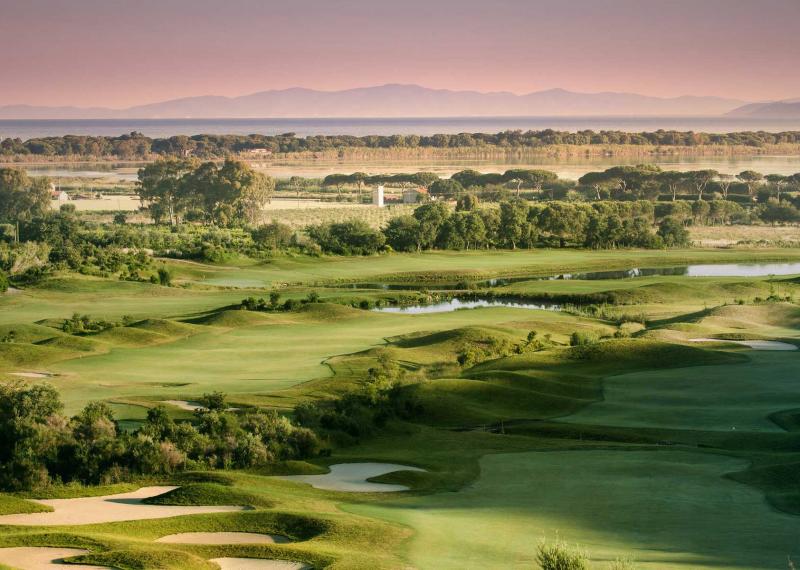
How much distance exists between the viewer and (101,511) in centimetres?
2552

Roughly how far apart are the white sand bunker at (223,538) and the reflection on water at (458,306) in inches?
2023

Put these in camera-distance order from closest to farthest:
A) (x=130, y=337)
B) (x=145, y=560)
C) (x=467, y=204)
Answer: (x=145, y=560) → (x=130, y=337) → (x=467, y=204)

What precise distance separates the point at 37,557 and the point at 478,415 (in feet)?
66.9

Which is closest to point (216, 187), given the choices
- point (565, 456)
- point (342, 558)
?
point (565, 456)

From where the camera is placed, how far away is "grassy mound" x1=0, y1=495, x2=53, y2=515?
2519cm

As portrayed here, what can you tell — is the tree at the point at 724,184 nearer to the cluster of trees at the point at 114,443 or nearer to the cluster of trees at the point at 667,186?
the cluster of trees at the point at 667,186

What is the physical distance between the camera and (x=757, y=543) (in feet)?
73.4

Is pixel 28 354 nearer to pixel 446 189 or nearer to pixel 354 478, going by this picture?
pixel 354 478

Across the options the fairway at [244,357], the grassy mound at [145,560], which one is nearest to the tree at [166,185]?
the fairway at [244,357]

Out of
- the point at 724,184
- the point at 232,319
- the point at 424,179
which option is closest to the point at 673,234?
the point at 724,184

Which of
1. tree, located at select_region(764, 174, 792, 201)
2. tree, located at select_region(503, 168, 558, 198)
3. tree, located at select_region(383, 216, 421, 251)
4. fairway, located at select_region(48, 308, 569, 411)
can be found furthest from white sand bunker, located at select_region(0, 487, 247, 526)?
tree, located at select_region(764, 174, 792, 201)

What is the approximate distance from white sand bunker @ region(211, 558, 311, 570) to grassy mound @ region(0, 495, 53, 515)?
19.4ft

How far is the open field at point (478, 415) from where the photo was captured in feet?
73.9

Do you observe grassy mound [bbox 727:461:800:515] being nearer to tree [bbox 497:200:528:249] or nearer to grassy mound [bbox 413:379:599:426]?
grassy mound [bbox 413:379:599:426]
